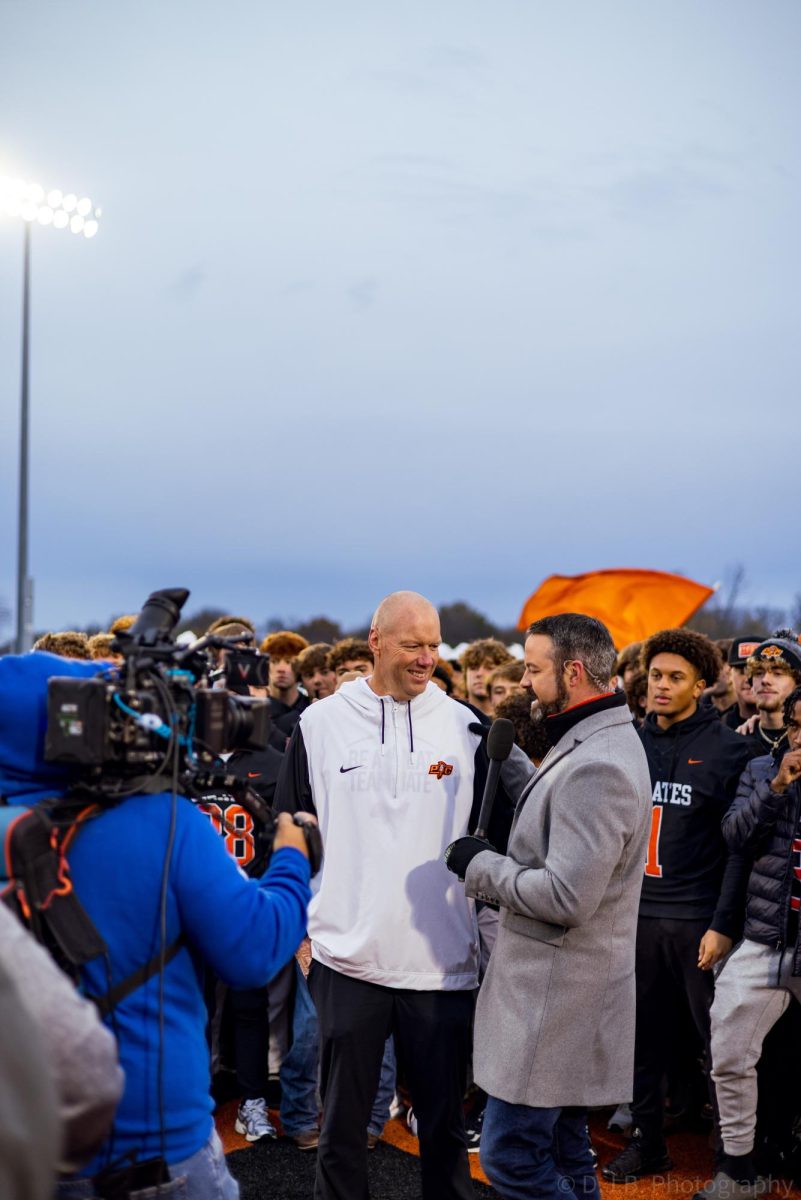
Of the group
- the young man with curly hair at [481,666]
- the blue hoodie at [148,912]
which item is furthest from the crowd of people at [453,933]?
the young man with curly hair at [481,666]

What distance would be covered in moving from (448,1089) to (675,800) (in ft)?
6.99

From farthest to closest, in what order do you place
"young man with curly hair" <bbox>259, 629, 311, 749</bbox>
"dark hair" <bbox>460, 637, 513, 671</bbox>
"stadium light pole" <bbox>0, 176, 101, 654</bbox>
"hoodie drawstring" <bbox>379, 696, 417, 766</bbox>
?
"stadium light pole" <bbox>0, 176, 101, 654</bbox>, "dark hair" <bbox>460, 637, 513, 671</bbox>, "young man with curly hair" <bbox>259, 629, 311, 749</bbox>, "hoodie drawstring" <bbox>379, 696, 417, 766</bbox>

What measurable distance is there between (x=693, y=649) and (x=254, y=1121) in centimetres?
323

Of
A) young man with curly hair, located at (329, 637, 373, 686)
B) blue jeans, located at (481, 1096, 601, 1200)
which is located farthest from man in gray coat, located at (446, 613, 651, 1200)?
young man with curly hair, located at (329, 637, 373, 686)

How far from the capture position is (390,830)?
415 centimetres

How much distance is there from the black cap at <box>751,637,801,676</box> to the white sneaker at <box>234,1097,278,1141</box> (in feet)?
11.2

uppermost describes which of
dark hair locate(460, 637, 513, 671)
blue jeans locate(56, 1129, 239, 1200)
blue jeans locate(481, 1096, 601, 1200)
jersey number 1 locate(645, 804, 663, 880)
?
dark hair locate(460, 637, 513, 671)

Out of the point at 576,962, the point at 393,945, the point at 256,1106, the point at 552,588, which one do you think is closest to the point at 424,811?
the point at 393,945

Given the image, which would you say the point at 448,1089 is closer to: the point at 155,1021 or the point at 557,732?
the point at 557,732

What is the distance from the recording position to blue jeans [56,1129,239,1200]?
2496mm

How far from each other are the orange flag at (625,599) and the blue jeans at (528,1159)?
1155 centimetres

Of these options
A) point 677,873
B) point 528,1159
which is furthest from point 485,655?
point 528,1159

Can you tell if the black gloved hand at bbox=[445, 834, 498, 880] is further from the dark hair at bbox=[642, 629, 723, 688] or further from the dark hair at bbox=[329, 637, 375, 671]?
the dark hair at bbox=[329, 637, 375, 671]

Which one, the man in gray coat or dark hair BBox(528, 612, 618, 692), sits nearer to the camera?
the man in gray coat
